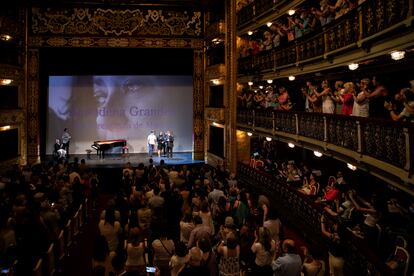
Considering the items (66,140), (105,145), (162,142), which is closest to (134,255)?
(105,145)

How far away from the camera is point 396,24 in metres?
7.24

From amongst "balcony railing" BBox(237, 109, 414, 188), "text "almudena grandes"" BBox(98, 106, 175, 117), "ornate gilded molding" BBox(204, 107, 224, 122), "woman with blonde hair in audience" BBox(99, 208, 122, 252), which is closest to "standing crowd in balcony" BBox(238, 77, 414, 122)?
"balcony railing" BBox(237, 109, 414, 188)

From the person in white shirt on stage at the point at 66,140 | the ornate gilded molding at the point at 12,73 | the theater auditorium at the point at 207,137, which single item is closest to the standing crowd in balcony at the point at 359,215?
the theater auditorium at the point at 207,137

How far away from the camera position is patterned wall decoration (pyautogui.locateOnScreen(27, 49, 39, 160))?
73.4ft

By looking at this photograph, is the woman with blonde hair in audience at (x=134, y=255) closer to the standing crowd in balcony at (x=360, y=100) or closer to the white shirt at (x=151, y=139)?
the standing crowd in balcony at (x=360, y=100)

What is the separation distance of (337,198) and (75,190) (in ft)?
24.6

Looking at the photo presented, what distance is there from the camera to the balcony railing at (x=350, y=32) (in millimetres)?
7280

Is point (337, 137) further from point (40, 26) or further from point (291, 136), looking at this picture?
point (40, 26)

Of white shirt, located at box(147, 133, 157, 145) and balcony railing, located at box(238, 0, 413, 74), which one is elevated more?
balcony railing, located at box(238, 0, 413, 74)

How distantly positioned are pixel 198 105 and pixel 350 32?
15254 millimetres

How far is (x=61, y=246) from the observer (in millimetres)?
9203

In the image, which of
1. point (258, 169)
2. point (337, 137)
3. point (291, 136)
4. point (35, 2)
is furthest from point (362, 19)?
point (35, 2)

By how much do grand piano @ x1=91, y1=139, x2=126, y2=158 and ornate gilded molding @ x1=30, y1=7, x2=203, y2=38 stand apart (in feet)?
20.6

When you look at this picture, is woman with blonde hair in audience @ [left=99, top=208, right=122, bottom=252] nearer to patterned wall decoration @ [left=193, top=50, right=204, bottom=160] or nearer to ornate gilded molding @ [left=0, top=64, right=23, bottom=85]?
ornate gilded molding @ [left=0, top=64, right=23, bottom=85]
